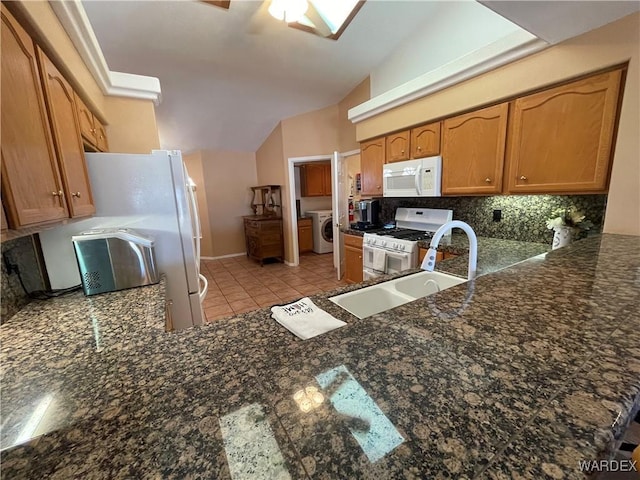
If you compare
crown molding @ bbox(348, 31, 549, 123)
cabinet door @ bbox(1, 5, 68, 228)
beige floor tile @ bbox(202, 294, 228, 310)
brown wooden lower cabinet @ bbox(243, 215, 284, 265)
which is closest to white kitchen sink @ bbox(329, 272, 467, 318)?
cabinet door @ bbox(1, 5, 68, 228)

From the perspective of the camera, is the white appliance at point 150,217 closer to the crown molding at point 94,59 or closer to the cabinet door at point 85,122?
the cabinet door at point 85,122

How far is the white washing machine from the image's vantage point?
5863mm

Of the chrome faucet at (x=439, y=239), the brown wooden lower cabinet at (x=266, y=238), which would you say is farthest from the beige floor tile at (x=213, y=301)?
the chrome faucet at (x=439, y=239)

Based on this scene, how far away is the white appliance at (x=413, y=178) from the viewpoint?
8.21 feet

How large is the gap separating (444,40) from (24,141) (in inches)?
129

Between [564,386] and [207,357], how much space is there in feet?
2.51

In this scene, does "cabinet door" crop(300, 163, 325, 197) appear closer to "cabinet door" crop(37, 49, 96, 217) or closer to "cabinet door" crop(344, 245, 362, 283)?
"cabinet door" crop(344, 245, 362, 283)

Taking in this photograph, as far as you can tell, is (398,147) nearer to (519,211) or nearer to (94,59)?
(519,211)

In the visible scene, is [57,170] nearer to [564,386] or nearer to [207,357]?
[207,357]

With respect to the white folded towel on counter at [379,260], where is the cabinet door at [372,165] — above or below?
above

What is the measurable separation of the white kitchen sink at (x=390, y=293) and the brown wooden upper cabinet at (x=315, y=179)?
4.79 meters

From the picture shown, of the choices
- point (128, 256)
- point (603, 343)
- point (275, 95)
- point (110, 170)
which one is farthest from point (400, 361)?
point (275, 95)

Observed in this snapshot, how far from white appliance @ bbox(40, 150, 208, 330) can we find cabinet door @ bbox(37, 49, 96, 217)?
0.38 ft

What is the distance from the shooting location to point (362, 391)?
483 millimetres
